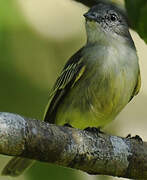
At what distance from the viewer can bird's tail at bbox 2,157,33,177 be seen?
4.96 metres

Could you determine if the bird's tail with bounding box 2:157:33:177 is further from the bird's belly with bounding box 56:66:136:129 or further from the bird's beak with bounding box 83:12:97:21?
the bird's beak with bounding box 83:12:97:21

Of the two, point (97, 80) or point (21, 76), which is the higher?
point (97, 80)

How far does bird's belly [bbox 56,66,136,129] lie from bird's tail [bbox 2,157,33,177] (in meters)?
0.52

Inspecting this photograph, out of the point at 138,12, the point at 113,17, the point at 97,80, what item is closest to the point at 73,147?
the point at 138,12

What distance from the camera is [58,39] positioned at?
20.9 ft

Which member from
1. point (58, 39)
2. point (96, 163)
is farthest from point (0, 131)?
point (58, 39)

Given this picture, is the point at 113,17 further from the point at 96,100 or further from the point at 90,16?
the point at 96,100

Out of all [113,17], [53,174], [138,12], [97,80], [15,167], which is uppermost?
[138,12]

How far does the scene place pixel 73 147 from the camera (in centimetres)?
339

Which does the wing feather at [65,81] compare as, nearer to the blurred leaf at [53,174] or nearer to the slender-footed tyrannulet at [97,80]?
the slender-footed tyrannulet at [97,80]

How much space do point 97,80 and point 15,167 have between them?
1123 millimetres

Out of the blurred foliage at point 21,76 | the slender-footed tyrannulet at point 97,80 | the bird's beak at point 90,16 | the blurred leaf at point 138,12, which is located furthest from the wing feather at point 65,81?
the blurred leaf at point 138,12

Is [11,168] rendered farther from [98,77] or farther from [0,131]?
[0,131]

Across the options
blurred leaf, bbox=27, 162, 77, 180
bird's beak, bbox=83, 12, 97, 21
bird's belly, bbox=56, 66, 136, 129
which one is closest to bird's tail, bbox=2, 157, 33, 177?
blurred leaf, bbox=27, 162, 77, 180
